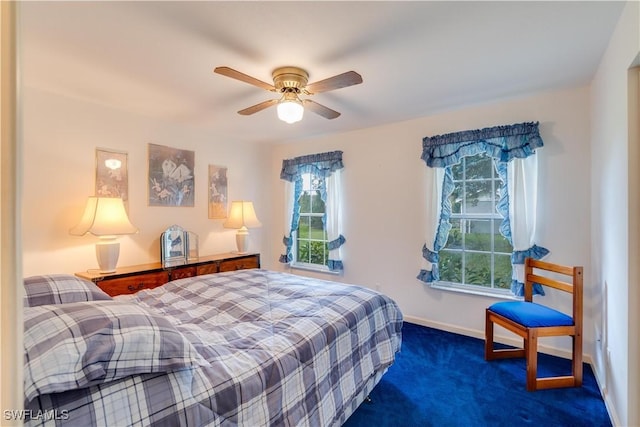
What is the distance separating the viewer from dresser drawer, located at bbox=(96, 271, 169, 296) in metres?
2.58

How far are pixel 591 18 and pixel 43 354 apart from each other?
2.84 metres

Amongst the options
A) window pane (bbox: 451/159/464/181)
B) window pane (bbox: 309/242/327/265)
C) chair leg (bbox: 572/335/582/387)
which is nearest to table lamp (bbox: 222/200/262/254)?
window pane (bbox: 309/242/327/265)

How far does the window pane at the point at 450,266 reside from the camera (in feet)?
10.6

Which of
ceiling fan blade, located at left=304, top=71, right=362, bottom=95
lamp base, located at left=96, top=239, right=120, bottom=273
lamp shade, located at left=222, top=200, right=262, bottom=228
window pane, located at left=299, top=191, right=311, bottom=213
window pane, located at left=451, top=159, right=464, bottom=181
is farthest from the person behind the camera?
window pane, located at left=299, top=191, right=311, bottom=213

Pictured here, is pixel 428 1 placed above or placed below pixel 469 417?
above

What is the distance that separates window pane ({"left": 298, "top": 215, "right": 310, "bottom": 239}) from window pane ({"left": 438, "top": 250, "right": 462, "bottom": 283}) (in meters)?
1.96

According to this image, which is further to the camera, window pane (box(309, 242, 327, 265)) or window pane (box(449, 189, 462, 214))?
window pane (box(309, 242, 327, 265))

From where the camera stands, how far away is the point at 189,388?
3.30 feet

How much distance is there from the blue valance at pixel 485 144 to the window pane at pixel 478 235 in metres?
0.68

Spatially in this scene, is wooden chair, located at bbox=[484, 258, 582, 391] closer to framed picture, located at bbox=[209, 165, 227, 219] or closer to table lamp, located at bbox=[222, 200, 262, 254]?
table lamp, located at bbox=[222, 200, 262, 254]

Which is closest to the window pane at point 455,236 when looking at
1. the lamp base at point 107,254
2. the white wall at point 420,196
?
the white wall at point 420,196

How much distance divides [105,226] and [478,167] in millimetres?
3654

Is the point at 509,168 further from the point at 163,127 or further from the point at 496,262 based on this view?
the point at 163,127

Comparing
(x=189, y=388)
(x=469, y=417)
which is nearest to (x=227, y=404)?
(x=189, y=388)
